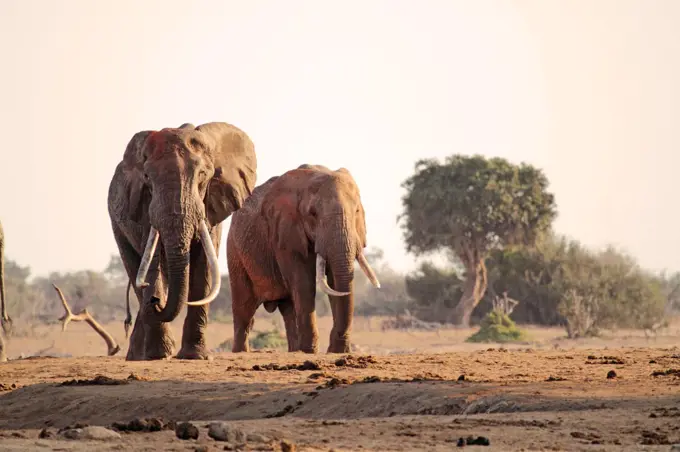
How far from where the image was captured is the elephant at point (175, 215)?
15.5m

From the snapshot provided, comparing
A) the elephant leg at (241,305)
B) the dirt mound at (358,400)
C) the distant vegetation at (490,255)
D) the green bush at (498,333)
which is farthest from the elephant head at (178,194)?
the distant vegetation at (490,255)

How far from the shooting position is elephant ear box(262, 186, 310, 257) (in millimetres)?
19828

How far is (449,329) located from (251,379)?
26938 mm

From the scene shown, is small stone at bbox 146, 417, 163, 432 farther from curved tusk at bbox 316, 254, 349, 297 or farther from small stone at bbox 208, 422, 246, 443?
curved tusk at bbox 316, 254, 349, 297

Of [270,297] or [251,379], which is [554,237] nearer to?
[270,297]

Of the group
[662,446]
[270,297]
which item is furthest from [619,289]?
[662,446]

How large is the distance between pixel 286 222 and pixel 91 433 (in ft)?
34.0

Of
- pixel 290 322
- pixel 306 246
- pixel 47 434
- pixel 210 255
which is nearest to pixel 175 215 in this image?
pixel 210 255

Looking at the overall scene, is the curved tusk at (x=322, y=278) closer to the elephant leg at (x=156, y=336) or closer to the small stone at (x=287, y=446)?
the elephant leg at (x=156, y=336)

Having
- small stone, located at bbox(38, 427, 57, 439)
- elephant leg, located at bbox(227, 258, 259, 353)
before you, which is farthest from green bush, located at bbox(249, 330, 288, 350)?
small stone, located at bbox(38, 427, 57, 439)

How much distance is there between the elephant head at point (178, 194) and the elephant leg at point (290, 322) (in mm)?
4370

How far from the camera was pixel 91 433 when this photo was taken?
32.0 feet

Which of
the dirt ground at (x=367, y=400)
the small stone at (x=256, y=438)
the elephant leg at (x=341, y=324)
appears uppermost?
the elephant leg at (x=341, y=324)

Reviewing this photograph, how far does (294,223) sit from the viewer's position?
19922 millimetres
